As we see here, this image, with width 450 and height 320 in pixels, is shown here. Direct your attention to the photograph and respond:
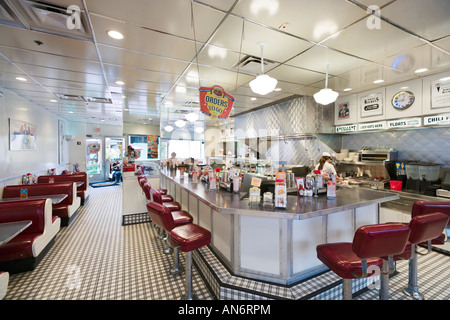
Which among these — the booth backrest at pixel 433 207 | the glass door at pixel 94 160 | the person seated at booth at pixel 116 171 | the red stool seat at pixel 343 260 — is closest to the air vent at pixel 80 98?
the glass door at pixel 94 160

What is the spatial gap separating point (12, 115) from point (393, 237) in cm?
732

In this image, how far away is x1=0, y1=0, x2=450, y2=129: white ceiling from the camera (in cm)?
193

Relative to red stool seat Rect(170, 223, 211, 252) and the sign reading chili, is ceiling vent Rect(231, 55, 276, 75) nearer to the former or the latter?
the sign reading chili

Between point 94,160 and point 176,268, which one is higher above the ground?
point 94,160

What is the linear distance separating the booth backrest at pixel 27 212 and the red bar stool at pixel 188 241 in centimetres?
240

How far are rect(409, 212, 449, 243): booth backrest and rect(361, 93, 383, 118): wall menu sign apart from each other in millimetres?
3354

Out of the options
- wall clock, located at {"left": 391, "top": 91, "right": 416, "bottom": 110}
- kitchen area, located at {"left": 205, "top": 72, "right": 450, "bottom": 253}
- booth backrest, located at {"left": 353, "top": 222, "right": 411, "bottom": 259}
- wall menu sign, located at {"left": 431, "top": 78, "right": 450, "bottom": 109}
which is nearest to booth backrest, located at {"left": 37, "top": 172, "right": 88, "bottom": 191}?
kitchen area, located at {"left": 205, "top": 72, "right": 450, "bottom": 253}

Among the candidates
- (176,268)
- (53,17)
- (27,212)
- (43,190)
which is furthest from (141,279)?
(43,190)

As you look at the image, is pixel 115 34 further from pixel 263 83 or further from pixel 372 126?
pixel 372 126

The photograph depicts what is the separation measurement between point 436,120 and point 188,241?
457cm

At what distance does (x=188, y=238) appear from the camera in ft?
6.42

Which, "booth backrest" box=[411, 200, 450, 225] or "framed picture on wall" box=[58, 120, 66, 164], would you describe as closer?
"booth backrest" box=[411, 200, 450, 225]

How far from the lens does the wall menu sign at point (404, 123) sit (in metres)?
3.67
